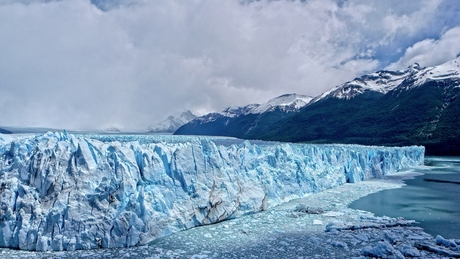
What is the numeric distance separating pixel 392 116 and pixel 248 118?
75.3 m

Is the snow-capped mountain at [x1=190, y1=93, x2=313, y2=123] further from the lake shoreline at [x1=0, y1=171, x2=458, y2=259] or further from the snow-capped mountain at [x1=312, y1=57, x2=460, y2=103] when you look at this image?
the lake shoreline at [x1=0, y1=171, x2=458, y2=259]

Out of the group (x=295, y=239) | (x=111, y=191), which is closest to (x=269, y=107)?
(x=295, y=239)

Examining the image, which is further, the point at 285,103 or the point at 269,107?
the point at 285,103

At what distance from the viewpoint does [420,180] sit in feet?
78.5

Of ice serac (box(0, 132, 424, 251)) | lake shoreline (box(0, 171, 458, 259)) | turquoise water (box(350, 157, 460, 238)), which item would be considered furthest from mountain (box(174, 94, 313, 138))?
lake shoreline (box(0, 171, 458, 259))

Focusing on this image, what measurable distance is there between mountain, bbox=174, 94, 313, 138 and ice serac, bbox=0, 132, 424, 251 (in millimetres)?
100561

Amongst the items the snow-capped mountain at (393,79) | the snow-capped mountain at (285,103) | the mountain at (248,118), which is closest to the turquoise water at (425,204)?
the snow-capped mountain at (393,79)

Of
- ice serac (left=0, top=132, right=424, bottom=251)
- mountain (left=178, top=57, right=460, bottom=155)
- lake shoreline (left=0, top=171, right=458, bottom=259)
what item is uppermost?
mountain (left=178, top=57, right=460, bottom=155)

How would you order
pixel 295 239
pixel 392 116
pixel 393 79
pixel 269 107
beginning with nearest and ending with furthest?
pixel 295 239, pixel 392 116, pixel 393 79, pixel 269 107

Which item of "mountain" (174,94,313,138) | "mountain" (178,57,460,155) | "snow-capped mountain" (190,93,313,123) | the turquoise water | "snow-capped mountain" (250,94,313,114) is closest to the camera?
the turquoise water

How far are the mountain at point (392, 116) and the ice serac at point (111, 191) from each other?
5200 centimetres

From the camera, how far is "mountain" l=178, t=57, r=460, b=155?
56.9 meters

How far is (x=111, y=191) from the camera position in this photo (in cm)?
975

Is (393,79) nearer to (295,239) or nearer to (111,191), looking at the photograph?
(295,239)
